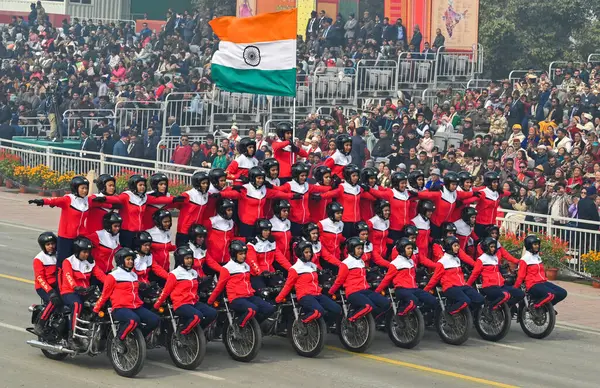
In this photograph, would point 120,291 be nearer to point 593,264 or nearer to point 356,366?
point 356,366

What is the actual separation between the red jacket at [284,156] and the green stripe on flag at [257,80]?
297 cm

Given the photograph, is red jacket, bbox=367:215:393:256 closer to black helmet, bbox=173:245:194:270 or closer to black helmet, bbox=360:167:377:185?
black helmet, bbox=360:167:377:185

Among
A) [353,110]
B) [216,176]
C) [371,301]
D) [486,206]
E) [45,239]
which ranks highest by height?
[353,110]

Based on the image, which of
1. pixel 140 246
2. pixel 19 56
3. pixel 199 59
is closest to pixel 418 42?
pixel 199 59

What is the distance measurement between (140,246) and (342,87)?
20627mm

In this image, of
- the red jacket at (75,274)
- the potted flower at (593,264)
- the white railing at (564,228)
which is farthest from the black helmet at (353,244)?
the potted flower at (593,264)

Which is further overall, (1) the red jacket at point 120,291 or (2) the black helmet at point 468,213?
(2) the black helmet at point 468,213

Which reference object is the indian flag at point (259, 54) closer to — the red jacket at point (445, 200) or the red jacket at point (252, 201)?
the red jacket at point (445, 200)

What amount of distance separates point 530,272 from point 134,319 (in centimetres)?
670

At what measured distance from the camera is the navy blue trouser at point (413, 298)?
19797mm

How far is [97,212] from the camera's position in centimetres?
1923

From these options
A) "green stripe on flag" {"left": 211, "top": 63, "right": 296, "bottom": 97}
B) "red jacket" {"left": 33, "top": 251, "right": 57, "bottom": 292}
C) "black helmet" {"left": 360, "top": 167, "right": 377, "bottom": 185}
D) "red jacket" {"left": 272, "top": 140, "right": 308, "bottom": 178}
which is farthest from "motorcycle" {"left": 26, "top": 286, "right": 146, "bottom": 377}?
"green stripe on flag" {"left": 211, "top": 63, "right": 296, "bottom": 97}

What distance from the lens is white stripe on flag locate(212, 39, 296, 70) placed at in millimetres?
24969

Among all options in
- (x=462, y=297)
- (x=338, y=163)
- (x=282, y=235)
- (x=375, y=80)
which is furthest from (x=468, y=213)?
(x=375, y=80)
